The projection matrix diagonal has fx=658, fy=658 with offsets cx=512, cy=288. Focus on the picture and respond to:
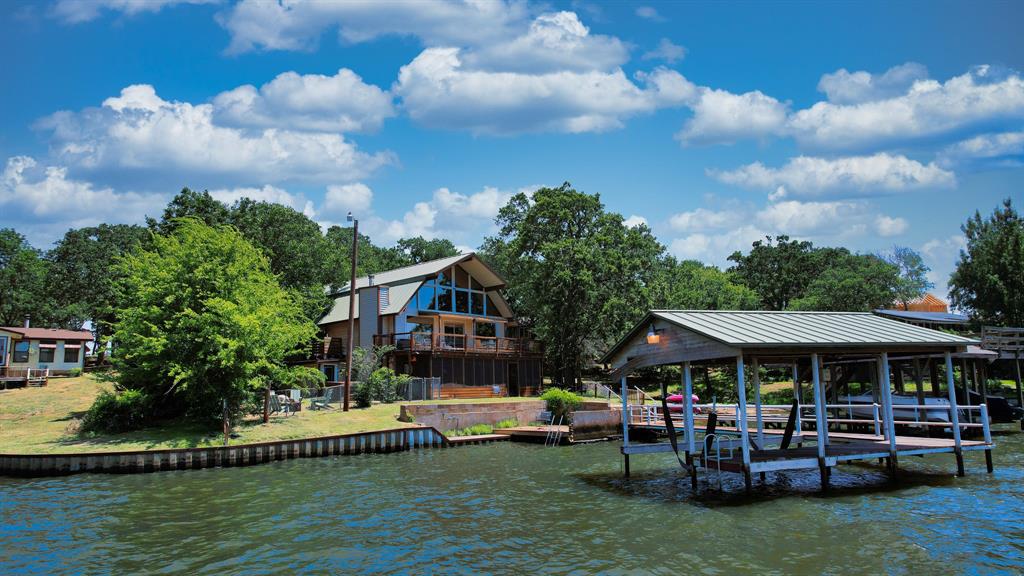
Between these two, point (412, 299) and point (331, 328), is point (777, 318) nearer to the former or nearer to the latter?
point (412, 299)

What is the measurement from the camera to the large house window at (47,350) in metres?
44.0

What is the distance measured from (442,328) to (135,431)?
2114cm

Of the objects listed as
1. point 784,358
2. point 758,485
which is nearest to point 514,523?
point 758,485

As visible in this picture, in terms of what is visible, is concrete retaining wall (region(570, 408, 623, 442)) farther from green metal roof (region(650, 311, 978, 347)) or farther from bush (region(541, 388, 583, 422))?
green metal roof (region(650, 311, 978, 347))

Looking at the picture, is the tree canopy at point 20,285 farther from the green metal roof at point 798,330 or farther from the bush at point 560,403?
the green metal roof at point 798,330

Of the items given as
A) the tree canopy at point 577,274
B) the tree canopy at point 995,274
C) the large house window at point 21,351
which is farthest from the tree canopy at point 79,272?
the tree canopy at point 995,274

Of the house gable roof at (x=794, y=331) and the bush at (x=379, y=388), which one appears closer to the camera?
the house gable roof at (x=794, y=331)

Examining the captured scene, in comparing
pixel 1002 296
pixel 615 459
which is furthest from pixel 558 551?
pixel 1002 296

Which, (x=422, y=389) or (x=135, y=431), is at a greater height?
(x=422, y=389)

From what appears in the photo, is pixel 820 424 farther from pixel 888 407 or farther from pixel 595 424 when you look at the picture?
pixel 595 424

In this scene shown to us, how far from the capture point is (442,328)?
144 feet

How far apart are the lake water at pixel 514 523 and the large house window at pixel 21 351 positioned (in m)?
28.3

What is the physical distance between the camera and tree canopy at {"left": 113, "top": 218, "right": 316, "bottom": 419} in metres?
25.0

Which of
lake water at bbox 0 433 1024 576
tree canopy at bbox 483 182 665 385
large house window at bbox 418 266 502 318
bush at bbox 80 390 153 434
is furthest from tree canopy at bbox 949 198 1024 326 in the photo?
bush at bbox 80 390 153 434
